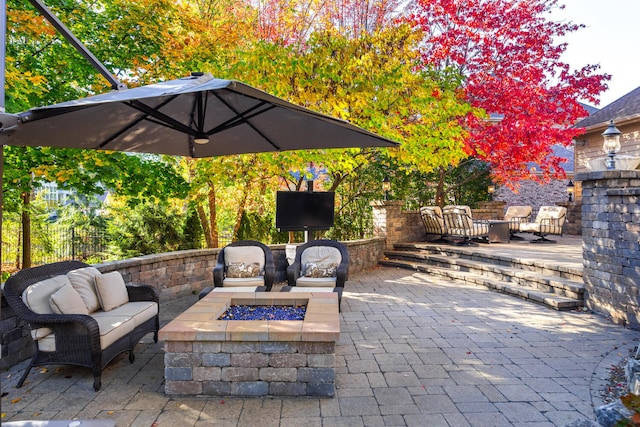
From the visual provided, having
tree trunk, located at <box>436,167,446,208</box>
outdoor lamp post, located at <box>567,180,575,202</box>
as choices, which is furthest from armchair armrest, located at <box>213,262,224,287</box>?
outdoor lamp post, located at <box>567,180,575,202</box>

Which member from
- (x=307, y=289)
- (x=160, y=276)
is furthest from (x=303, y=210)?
(x=160, y=276)

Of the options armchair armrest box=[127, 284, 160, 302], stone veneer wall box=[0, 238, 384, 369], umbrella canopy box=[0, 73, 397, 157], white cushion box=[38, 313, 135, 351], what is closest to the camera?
umbrella canopy box=[0, 73, 397, 157]

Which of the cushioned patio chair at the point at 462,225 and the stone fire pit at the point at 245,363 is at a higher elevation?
the cushioned patio chair at the point at 462,225

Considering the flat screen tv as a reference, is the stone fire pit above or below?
below

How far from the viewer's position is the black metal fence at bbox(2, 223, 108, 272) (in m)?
10.1

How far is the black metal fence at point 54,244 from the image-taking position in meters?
10.1

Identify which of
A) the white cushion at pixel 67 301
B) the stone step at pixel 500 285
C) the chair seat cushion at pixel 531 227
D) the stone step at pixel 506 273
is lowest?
the stone step at pixel 500 285

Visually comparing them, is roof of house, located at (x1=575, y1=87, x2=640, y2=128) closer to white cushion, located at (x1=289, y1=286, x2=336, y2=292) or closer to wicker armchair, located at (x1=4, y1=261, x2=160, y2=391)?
white cushion, located at (x1=289, y1=286, x2=336, y2=292)

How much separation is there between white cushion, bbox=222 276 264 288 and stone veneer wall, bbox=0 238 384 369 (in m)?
1.04

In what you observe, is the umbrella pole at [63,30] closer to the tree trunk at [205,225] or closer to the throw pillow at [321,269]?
the throw pillow at [321,269]

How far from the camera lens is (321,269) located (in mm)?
6008

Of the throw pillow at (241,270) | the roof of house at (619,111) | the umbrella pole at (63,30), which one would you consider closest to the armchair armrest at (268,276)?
the throw pillow at (241,270)

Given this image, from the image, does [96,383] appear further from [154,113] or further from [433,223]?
[433,223]

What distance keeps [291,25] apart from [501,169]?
6422mm
